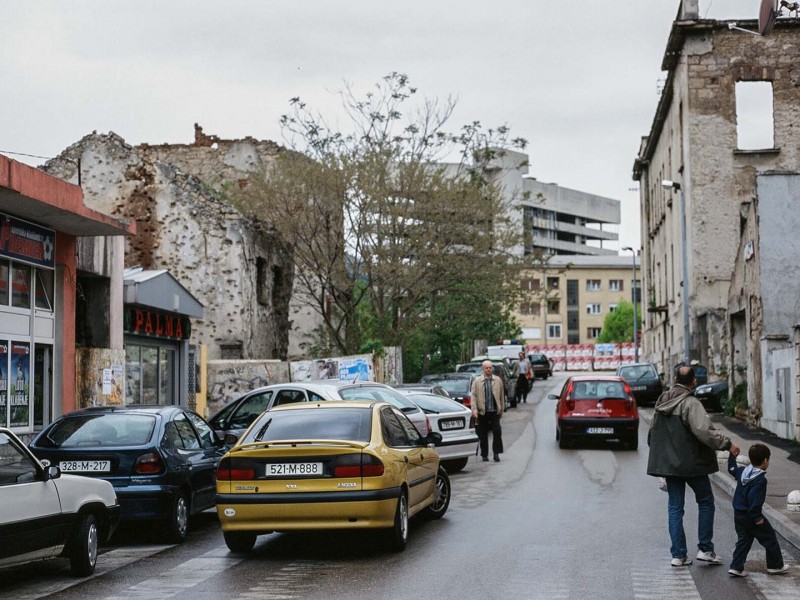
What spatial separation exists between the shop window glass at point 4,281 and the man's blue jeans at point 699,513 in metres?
11.7

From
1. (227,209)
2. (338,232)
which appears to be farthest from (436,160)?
(227,209)

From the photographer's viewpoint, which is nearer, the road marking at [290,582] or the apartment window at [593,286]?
the road marking at [290,582]

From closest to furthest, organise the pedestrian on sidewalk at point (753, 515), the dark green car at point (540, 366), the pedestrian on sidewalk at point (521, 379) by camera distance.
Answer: the pedestrian on sidewalk at point (753, 515), the pedestrian on sidewalk at point (521, 379), the dark green car at point (540, 366)

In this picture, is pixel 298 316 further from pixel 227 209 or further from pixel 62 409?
pixel 62 409

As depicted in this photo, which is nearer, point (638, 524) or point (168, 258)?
point (638, 524)

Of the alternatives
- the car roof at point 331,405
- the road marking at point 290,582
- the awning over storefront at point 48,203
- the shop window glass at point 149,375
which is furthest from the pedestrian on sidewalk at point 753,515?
the shop window glass at point 149,375

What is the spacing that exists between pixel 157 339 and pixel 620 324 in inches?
3698

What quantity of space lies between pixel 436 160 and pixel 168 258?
29.3 feet

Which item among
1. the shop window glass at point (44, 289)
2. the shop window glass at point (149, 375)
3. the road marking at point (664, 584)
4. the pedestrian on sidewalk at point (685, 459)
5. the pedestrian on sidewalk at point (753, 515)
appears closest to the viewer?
the road marking at point (664, 584)

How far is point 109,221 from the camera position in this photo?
1791 cm

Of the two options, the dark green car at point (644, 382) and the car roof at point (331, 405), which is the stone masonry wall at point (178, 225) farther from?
the car roof at point (331, 405)

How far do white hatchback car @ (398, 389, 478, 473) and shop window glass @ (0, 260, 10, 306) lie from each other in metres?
7.03

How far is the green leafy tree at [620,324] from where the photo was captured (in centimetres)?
11375

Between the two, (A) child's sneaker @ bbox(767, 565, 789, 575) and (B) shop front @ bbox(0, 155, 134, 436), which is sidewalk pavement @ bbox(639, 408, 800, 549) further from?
(B) shop front @ bbox(0, 155, 134, 436)
